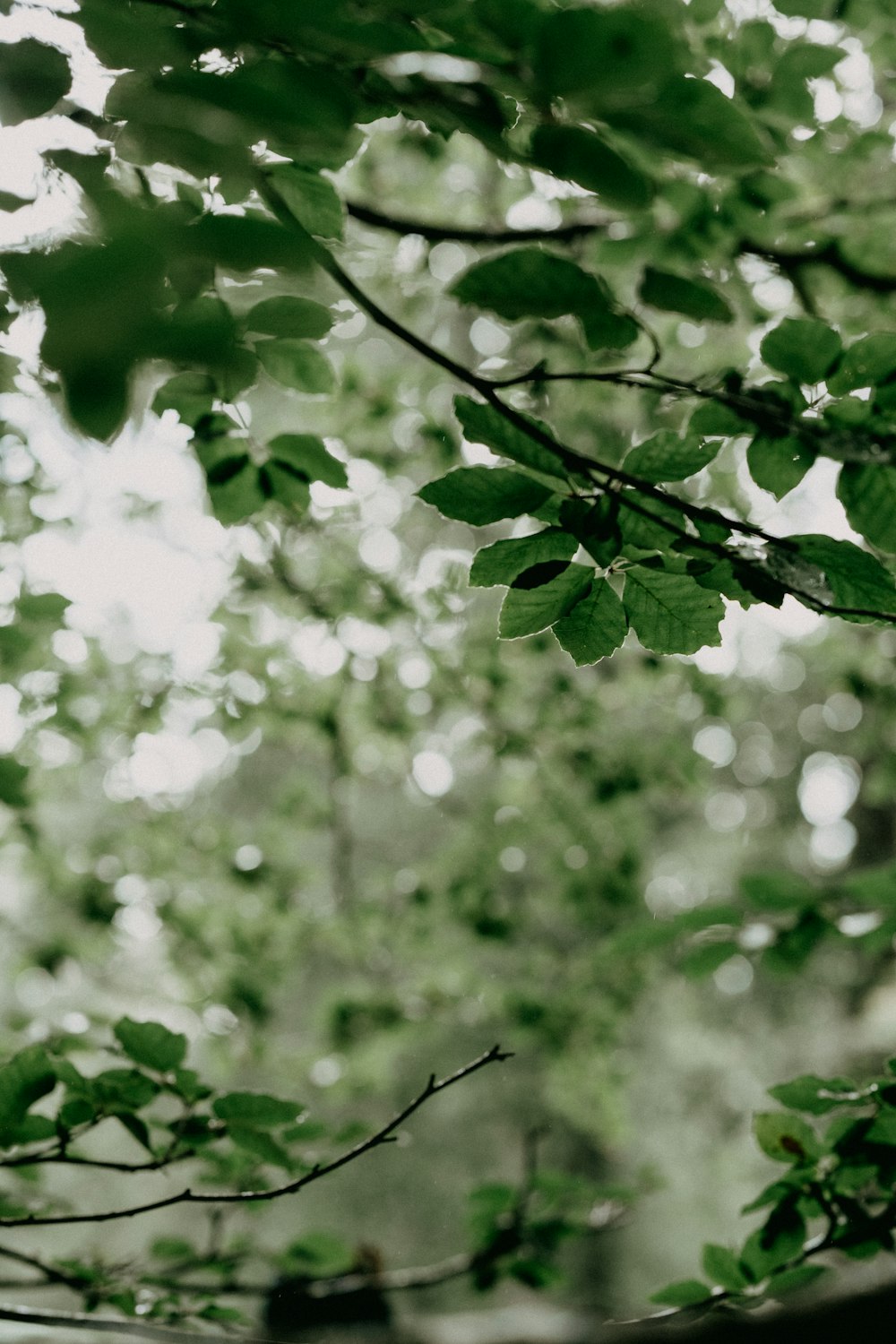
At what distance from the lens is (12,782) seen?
56.5 inches

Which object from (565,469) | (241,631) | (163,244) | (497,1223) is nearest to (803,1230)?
(497,1223)

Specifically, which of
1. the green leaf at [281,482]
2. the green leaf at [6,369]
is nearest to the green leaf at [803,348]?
the green leaf at [281,482]

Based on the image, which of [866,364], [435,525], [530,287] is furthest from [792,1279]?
[435,525]

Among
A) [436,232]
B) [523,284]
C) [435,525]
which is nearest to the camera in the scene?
[523,284]

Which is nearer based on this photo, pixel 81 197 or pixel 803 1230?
pixel 81 197

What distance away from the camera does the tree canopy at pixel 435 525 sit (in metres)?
0.53

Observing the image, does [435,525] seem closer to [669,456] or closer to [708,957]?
[708,957]

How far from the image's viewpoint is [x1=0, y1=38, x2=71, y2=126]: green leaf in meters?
0.71

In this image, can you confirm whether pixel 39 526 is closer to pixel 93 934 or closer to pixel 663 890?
pixel 93 934

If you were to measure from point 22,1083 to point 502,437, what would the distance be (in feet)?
2.87

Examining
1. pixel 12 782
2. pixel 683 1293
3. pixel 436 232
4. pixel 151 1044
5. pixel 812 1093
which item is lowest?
pixel 683 1293

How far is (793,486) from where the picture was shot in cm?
91

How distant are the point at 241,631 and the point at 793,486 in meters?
3.08

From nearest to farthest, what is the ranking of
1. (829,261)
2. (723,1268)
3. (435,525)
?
(723,1268), (829,261), (435,525)
